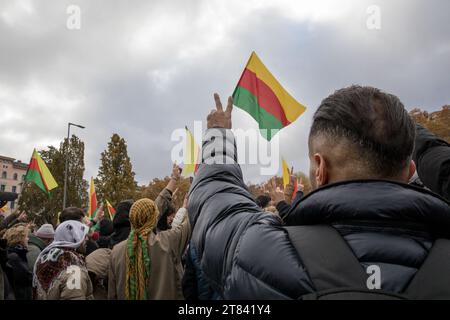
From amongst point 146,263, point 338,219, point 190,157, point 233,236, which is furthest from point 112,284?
point 190,157

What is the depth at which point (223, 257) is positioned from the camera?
4.14ft

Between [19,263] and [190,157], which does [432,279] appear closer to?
[19,263]

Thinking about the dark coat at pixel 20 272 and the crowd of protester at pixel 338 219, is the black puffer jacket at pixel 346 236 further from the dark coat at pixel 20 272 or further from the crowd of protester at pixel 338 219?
the dark coat at pixel 20 272

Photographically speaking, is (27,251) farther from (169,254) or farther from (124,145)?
(124,145)

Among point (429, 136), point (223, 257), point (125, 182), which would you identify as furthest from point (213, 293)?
point (125, 182)

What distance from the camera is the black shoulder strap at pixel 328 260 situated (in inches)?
37.9

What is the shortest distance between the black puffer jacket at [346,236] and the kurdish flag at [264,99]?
18.4 feet

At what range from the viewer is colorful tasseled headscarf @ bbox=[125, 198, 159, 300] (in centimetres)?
350

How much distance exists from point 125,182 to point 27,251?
3934 cm

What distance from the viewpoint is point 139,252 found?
3.58 metres

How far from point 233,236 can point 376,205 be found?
44 cm

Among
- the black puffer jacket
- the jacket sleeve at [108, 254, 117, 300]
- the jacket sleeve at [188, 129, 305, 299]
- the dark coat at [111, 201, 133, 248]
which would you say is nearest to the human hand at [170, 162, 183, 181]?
the dark coat at [111, 201, 133, 248]

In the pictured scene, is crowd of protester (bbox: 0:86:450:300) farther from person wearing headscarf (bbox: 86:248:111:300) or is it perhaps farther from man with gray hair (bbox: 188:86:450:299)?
person wearing headscarf (bbox: 86:248:111:300)
